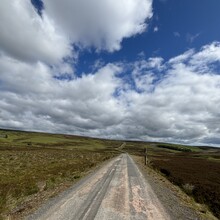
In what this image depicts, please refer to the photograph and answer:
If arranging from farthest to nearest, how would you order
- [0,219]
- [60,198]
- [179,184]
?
[179,184] < [60,198] < [0,219]

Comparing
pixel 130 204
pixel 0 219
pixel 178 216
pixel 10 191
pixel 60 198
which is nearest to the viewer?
pixel 0 219

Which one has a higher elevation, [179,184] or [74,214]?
[179,184]

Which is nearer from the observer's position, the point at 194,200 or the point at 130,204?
the point at 130,204

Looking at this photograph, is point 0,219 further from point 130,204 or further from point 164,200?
point 164,200

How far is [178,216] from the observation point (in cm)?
1148

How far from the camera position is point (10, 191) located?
51.9 feet

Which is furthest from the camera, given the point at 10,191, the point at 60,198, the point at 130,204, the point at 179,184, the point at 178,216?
the point at 179,184

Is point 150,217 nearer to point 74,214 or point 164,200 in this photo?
point 74,214

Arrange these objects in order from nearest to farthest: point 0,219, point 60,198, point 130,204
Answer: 1. point 0,219
2. point 130,204
3. point 60,198

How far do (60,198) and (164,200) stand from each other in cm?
656

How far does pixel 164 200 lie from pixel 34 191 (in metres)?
8.82

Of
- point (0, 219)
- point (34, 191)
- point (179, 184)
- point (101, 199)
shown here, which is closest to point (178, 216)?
point (101, 199)

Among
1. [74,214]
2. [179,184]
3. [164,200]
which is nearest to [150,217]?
[74,214]

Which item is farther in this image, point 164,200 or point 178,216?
point 164,200
